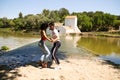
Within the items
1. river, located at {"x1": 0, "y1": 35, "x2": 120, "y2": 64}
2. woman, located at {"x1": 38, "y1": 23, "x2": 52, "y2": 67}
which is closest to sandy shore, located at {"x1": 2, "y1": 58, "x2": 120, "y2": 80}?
woman, located at {"x1": 38, "y1": 23, "x2": 52, "y2": 67}

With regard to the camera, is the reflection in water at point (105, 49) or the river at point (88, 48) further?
the reflection in water at point (105, 49)

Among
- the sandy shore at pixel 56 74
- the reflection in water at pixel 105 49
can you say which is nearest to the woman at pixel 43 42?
the sandy shore at pixel 56 74

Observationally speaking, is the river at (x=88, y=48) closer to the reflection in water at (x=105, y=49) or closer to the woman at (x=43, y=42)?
the reflection in water at (x=105, y=49)

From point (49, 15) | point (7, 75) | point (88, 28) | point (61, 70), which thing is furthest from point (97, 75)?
point (49, 15)

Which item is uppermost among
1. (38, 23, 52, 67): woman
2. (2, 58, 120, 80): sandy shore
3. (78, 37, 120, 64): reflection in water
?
(38, 23, 52, 67): woman

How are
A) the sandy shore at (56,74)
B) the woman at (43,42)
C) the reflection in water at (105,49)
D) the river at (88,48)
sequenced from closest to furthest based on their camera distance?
the sandy shore at (56,74)
the woman at (43,42)
the river at (88,48)
the reflection in water at (105,49)

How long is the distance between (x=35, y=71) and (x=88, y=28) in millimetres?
80171

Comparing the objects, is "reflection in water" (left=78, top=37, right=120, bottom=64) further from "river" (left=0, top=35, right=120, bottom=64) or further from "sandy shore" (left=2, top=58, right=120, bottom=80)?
"sandy shore" (left=2, top=58, right=120, bottom=80)

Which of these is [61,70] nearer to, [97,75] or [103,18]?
[97,75]

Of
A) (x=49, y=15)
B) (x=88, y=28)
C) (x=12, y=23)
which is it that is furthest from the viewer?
(x=12, y=23)

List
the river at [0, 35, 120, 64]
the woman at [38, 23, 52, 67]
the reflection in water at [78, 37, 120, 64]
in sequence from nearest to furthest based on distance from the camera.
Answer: the woman at [38, 23, 52, 67] → the river at [0, 35, 120, 64] → the reflection in water at [78, 37, 120, 64]

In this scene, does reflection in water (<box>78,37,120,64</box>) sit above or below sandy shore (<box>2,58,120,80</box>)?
below

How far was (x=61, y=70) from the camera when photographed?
953 centimetres

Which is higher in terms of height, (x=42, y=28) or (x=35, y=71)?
(x=42, y=28)
